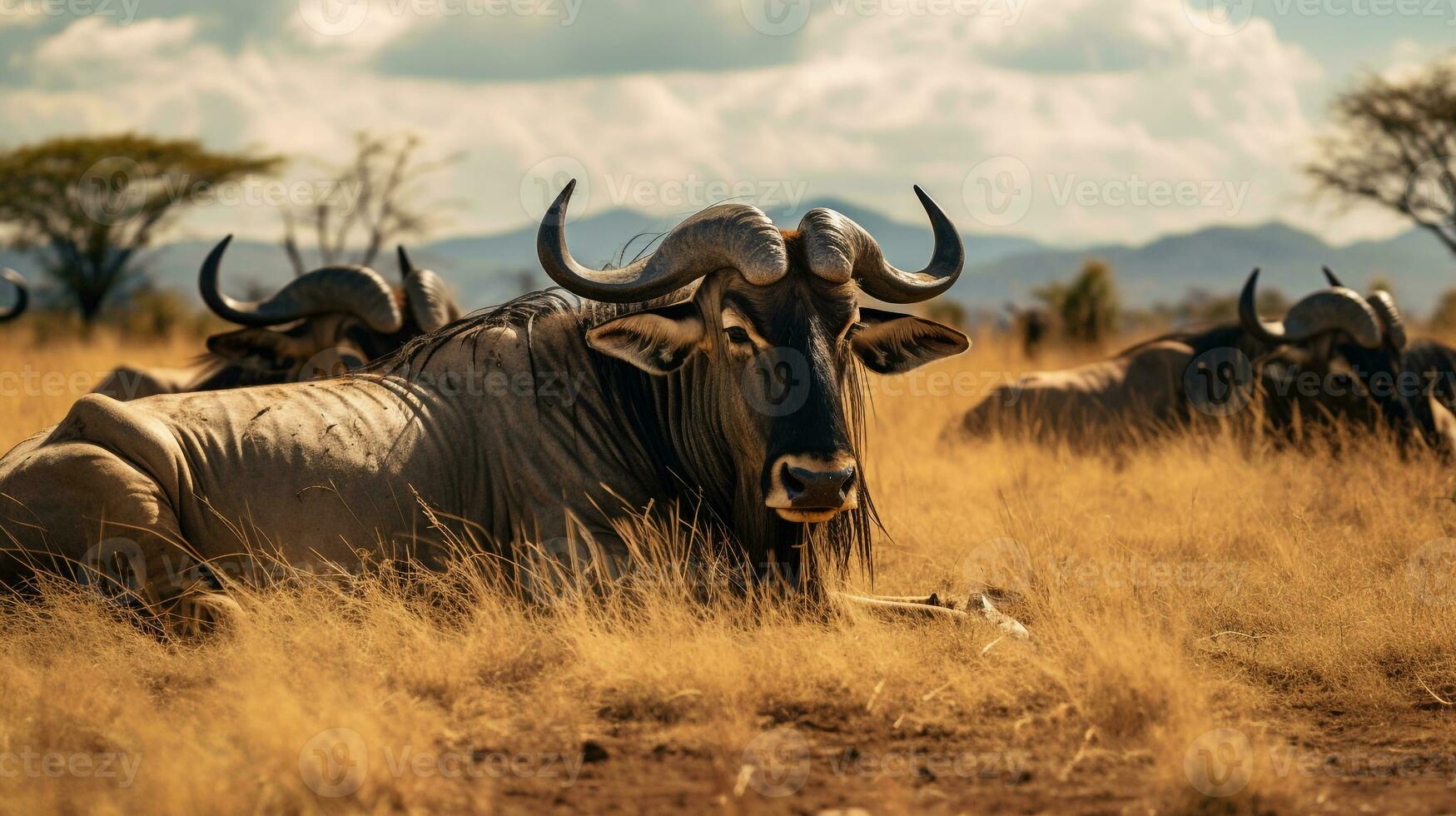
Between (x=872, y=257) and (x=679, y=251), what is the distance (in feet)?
2.67

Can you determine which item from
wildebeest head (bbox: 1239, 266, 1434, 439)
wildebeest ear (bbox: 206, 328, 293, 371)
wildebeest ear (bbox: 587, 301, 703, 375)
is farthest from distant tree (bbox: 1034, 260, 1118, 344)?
wildebeest ear (bbox: 587, 301, 703, 375)

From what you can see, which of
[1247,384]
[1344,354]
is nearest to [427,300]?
[1247,384]

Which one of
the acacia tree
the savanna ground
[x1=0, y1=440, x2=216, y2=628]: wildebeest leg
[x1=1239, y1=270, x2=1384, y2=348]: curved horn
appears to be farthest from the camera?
the acacia tree

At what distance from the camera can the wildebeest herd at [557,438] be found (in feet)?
16.3

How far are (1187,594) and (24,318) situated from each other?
26.3 meters

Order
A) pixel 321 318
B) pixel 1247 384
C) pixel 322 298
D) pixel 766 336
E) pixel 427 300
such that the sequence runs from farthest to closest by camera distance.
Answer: pixel 1247 384
pixel 321 318
pixel 322 298
pixel 427 300
pixel 766 336

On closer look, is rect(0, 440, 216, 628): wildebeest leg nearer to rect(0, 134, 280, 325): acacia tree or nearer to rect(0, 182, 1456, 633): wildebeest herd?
rect(0, 182, 1456, 633): wildebeest herd

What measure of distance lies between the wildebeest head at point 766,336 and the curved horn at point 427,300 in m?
4.71

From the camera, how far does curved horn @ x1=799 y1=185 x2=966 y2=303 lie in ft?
16.9

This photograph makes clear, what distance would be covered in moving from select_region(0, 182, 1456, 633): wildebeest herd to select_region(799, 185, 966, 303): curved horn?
12 millimetres

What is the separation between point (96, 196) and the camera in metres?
33.8

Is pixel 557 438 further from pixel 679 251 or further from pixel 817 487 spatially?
pixel 817 487

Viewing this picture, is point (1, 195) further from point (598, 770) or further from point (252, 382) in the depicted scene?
point (598, 770)

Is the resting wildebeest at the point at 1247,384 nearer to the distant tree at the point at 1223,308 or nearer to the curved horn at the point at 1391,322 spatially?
the curved horn at the point at 1391,322
